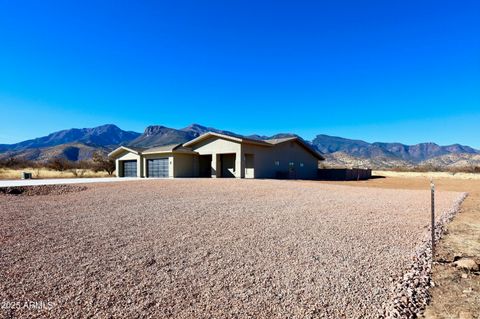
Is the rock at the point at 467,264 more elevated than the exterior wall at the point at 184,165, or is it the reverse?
the exterior wall at the point at 184,165

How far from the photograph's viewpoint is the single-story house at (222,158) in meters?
25.3

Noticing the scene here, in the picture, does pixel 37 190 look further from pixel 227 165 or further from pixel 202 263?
pixel 227 165

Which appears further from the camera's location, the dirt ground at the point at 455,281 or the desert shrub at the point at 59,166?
the desert shrub at the point at 59,166

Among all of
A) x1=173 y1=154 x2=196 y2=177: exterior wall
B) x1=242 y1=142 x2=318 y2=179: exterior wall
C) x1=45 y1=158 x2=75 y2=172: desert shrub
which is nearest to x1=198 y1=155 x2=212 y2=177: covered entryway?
x1=173 y1=154 x2=196 y2=177: exterior wall

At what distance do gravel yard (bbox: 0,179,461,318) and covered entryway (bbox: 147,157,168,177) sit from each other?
19212 mm

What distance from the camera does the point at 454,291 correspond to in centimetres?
378

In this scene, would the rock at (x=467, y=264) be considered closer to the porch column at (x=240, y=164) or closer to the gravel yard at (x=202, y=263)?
the gravel yard at (x=202, y=263)

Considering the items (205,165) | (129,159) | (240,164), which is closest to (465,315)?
(240,164)

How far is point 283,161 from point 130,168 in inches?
668

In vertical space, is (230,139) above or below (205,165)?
above

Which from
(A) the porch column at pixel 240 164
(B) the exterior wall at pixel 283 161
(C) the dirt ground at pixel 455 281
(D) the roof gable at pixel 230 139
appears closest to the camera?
(C) the dirt ground at pixel 455 281

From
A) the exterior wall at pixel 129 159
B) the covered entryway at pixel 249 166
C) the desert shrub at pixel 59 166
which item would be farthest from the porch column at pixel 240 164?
the desert shrub at pixel 59 166

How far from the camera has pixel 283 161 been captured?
28.9m

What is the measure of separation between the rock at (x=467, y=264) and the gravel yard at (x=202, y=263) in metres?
0.74
